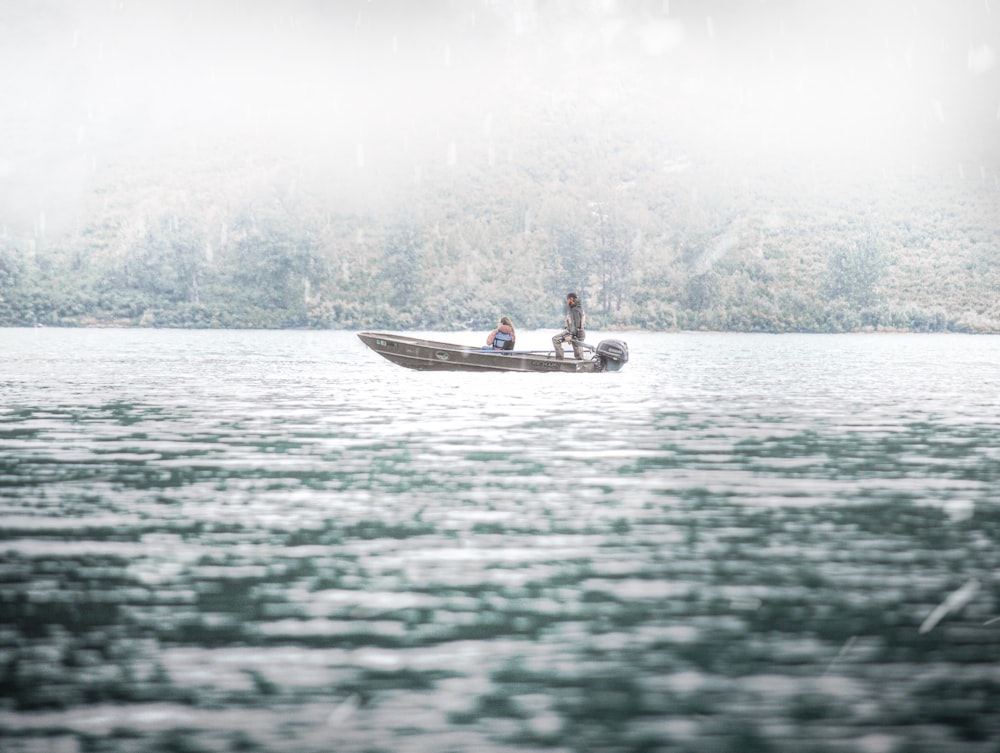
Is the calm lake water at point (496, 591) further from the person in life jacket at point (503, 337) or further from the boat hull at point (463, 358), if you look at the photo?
the person in life jacket at point (503, 337)

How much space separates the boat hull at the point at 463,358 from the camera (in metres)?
43.7

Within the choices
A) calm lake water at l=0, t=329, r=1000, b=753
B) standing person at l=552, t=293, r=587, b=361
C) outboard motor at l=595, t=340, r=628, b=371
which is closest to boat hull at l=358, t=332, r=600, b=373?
outboard motor at l=595, t=340, r=628, b=371

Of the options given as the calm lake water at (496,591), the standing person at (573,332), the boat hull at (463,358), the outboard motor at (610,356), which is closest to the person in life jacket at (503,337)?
the boat hull at (463,358)

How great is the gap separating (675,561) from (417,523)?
11.5 feet

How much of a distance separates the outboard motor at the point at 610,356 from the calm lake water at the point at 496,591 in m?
18.7

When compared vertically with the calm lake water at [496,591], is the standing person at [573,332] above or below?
above

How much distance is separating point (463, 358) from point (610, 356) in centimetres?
539

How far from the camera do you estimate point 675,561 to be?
12.2 metres

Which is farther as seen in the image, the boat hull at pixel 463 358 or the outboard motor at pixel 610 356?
the outboard motor at pixel 610 356

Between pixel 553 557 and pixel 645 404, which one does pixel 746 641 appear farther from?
pixel 645 404

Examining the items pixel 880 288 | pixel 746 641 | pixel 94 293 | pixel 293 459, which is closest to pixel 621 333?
pixel 880 288

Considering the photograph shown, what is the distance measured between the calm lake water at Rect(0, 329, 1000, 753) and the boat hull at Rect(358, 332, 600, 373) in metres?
18.2

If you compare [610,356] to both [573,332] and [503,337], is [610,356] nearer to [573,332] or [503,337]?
[573,332]

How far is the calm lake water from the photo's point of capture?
24.6 feet
